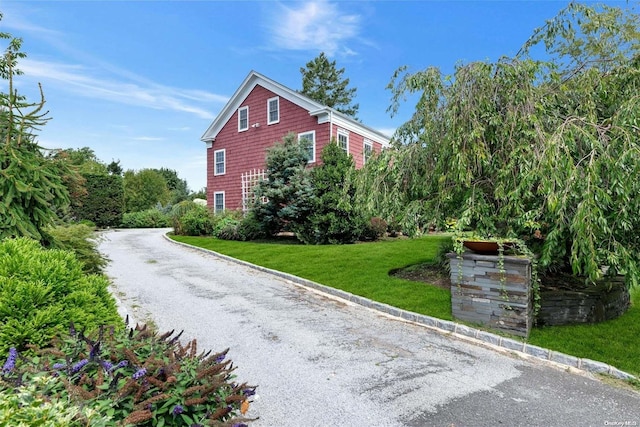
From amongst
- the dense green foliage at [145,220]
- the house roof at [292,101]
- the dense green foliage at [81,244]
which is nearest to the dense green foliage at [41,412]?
the dense green foliage at [81,244]

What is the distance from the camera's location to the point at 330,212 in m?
12.1

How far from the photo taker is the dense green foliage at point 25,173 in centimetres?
382

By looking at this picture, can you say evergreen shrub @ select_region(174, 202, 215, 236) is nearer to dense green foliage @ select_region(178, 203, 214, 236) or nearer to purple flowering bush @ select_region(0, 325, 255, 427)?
dense green foliage @ select_region(178, 203, 214, 236)

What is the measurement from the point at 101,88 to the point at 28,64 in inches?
114

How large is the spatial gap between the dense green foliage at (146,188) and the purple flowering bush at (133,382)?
3860 cm

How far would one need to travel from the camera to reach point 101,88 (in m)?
12.3

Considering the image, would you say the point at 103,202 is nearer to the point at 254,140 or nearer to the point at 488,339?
the point at 254,140

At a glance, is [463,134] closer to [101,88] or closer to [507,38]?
[507,38]

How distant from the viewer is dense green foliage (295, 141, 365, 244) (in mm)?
12016

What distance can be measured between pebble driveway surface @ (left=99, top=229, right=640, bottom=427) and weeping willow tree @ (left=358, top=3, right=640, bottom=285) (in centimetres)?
141

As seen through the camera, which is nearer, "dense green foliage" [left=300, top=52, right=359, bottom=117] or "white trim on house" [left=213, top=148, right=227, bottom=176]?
"white trim on house" [left=213, top=148, right=227, bottom=176]

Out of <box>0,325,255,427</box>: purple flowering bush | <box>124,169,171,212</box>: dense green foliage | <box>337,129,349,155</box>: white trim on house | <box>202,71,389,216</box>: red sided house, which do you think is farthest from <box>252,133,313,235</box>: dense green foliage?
<box>124,169,171,212</box>: dense green foliage

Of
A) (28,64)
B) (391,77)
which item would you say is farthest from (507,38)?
(28,64)

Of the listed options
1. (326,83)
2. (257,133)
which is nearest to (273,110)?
(257,133)
